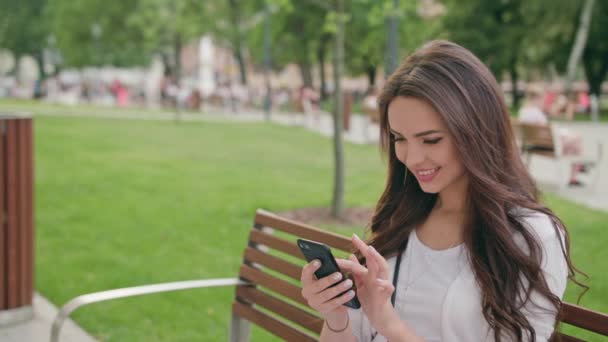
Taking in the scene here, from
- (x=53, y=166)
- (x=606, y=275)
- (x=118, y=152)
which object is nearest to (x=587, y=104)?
(x=118, y=152)

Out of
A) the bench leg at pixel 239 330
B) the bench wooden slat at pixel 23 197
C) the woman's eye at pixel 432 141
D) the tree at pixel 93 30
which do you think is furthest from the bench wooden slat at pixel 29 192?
the tree at pixel 93 30

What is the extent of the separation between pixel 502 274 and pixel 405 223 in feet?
1.23

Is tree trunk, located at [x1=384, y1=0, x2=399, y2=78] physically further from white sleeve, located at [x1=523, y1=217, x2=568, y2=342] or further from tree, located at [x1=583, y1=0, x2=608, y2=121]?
tree, located at [x1=583, y1=0, x2=608, y2=121]

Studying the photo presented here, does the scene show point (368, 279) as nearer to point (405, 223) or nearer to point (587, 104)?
point (405, 223)

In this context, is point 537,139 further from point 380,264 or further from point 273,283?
point 380,264

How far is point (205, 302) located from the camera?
16.7ft

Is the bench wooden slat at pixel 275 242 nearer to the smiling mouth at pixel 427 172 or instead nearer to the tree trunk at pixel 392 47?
the smiling mouth at pixel 427 172

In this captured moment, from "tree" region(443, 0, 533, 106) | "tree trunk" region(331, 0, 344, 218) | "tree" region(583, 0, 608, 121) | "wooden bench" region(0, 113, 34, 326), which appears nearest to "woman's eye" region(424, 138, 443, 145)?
"wooden bench" region(0, 113, 34, 326)

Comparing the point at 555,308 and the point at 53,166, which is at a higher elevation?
the point at 555,308

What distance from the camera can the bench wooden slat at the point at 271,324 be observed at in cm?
293

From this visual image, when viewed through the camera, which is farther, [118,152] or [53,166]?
[118,152]

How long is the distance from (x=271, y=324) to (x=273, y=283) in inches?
6.7

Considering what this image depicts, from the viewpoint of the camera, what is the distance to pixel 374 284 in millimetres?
1928

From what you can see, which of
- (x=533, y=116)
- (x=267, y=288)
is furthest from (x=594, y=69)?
(x=267, y=288)
